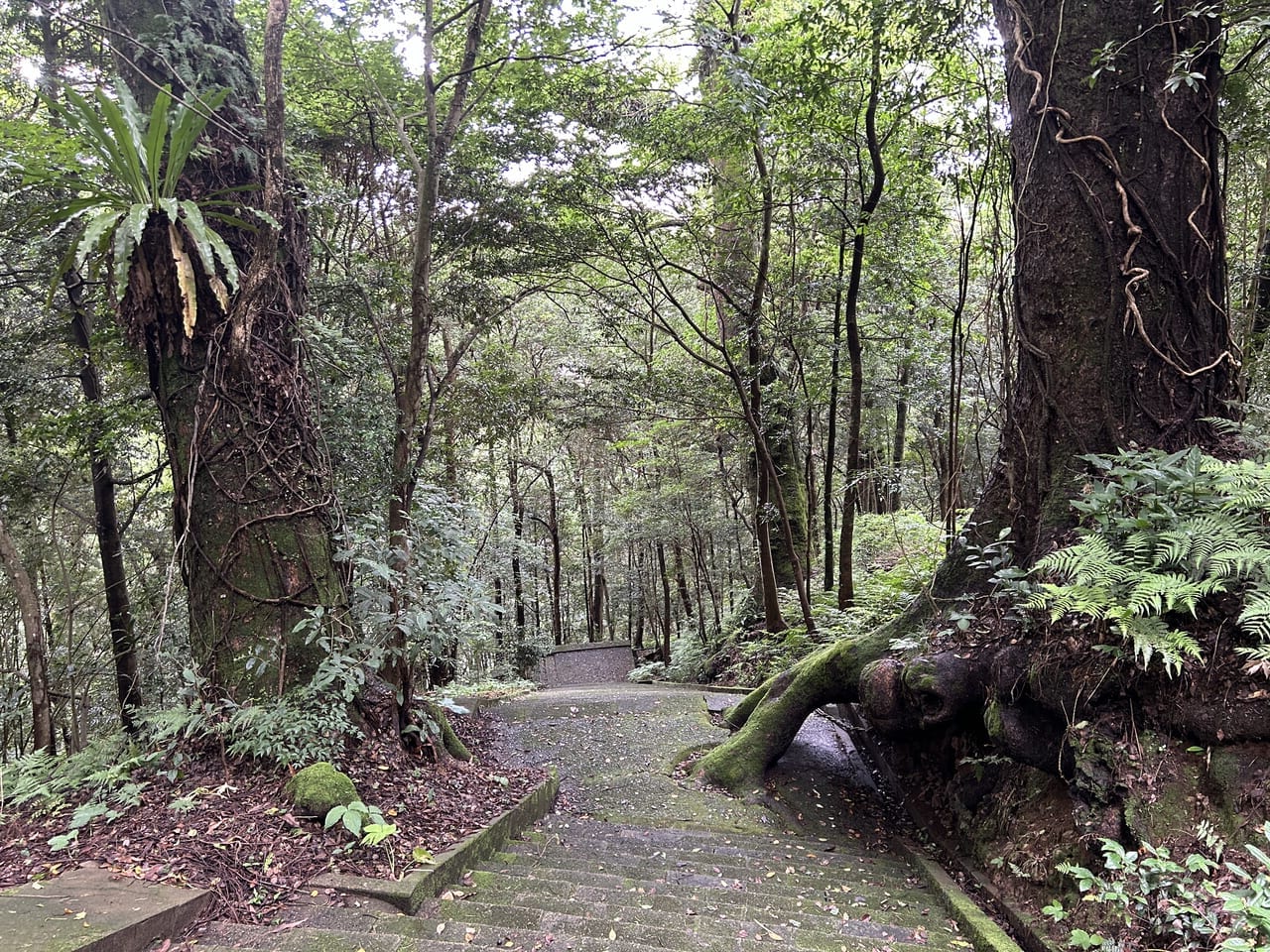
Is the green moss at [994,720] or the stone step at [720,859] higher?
the green moss at [994,720]

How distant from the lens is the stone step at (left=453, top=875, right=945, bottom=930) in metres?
3.07

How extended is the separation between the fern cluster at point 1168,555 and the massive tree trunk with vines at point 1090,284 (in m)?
0.49

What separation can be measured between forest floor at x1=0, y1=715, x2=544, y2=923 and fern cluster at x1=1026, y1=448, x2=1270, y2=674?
10.9 ft

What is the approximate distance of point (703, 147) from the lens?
718 cm

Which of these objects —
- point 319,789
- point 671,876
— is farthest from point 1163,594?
point 319,789

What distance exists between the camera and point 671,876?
12.1 ft

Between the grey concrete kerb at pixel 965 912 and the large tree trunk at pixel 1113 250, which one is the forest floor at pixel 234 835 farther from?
the large tree trunk at pixel 1113 250

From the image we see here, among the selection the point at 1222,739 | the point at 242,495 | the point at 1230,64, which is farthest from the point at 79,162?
the point at 1230,64

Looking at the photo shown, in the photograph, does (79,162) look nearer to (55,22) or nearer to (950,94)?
(55,22)

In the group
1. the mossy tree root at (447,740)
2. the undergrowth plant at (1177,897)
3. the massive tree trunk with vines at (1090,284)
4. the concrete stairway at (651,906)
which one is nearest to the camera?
the undergrowth plant at (1177,897)

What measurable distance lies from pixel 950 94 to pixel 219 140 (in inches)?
246

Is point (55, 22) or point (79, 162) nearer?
point (79, 162)

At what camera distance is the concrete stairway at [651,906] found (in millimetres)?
2502

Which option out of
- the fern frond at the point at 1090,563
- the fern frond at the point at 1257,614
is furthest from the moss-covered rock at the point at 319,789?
the fern frond at the point at 1257,614
